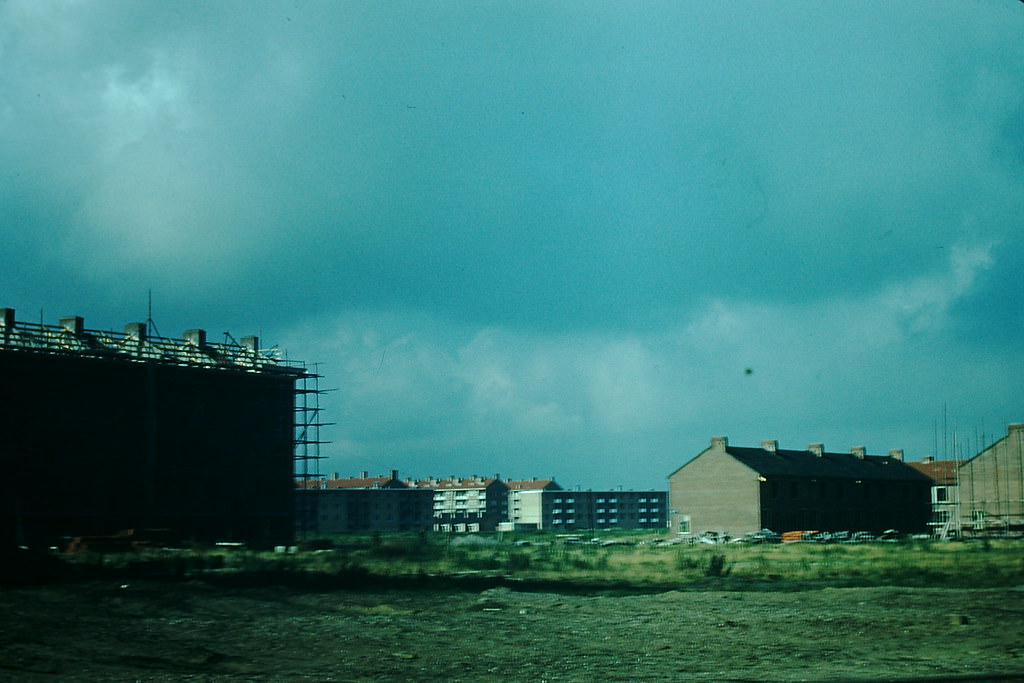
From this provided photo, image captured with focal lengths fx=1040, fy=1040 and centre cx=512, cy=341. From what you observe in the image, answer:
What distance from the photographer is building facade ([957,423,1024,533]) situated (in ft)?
209

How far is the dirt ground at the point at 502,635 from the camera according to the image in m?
13.6

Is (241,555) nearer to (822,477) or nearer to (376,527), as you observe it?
(822,477)

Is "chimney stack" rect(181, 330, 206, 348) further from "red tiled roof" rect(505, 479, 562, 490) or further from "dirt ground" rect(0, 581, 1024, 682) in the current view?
"red tiled roof" rect(505, 479, 562, 490)

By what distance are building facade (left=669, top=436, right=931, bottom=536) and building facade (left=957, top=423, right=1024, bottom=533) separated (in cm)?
889

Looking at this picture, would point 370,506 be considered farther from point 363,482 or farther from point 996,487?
point 996,487

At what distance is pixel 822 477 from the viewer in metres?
73.2

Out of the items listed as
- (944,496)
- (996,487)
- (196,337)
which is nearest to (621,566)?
(196,337)

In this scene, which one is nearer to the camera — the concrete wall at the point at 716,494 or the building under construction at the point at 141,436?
the building under construction at the point at 141,436

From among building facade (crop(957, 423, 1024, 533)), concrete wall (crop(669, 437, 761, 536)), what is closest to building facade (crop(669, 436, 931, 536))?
concrete wall (crop(669, 437, 761, 536))

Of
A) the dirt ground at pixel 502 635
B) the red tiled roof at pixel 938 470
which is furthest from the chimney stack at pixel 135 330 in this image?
the red tiled roof at pixel 938 470

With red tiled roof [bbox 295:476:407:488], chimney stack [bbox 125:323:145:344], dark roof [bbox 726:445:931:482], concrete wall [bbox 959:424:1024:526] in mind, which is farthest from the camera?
red tiled roof [bbox 295:476:407:488]

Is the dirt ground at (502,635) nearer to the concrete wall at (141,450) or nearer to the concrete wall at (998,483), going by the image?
the concrete wall at (141,450)

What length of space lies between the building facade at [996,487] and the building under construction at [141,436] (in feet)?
138

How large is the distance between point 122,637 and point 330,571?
1429cm
